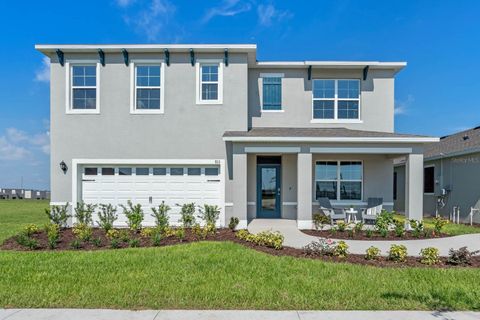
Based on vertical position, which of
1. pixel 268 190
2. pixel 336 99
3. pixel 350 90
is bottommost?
pixel 268 190

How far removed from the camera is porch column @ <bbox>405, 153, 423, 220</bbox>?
11.8 metres

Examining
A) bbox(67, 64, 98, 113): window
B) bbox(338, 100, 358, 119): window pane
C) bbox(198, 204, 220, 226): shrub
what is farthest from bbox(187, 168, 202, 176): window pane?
bbox(338, 100, 358, 119): window pane

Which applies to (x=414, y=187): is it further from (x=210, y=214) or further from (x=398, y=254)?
(x=210, y=214)

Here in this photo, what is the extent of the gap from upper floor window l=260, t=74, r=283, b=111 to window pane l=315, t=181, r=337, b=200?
386 cm

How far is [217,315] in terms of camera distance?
184 inches

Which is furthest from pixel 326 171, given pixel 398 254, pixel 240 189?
pixel 398 254

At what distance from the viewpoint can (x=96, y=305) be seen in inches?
197

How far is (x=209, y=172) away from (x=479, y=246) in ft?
29.8

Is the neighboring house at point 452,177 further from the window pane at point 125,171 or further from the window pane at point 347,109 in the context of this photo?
the window pane at point 125,171

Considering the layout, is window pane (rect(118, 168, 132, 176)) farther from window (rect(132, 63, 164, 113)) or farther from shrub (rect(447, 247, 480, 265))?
shrub (rect(447, 247, 480, 265))

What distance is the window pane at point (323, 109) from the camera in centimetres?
1466

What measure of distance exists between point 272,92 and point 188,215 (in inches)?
260

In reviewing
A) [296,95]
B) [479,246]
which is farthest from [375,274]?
[296,95]

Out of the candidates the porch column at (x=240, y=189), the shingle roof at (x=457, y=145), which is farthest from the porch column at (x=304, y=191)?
the shingle roof at (x=457, y=145)
